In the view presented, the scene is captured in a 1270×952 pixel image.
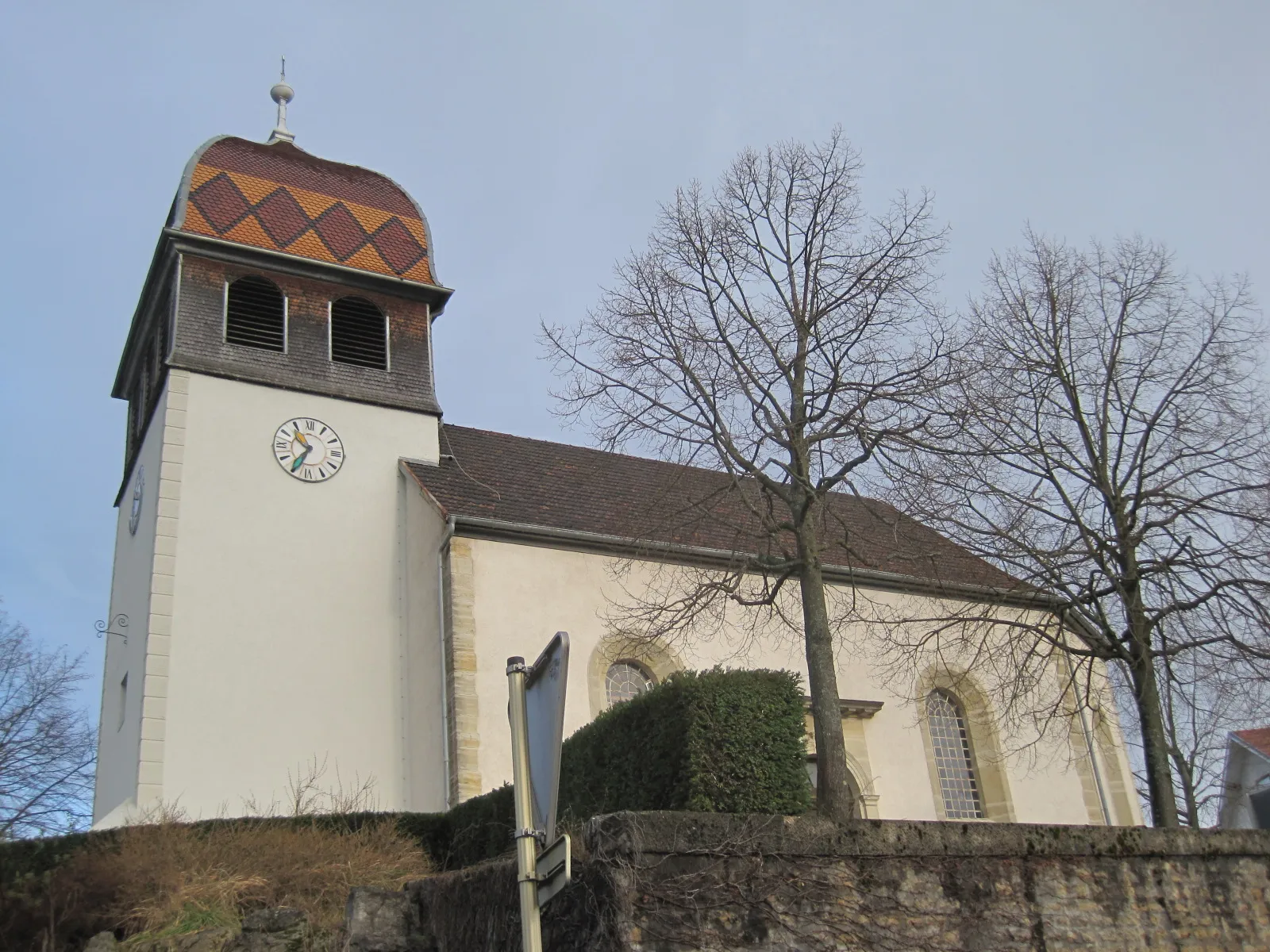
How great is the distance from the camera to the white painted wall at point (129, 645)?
16.0m

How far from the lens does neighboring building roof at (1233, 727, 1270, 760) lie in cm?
3712

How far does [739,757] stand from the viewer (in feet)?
28.6

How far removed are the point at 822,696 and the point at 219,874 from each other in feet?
16.7

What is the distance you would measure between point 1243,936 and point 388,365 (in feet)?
48.1

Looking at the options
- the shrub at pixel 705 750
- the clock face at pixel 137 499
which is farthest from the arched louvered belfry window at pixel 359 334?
the shrub at pixel 705 750

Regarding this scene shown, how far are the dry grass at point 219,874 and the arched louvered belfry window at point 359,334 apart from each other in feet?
31.5

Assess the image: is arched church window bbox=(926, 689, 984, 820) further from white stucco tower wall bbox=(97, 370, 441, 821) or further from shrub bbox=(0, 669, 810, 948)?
shrub bbox=(0, 669, 810, 948)

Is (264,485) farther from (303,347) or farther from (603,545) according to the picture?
(603,545)

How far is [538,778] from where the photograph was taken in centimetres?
Answer: 381

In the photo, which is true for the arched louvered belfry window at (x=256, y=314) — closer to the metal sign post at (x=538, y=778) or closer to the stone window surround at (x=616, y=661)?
the stone window surround at (x=616, y=661)

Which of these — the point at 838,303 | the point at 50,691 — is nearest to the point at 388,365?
the point at 838,303

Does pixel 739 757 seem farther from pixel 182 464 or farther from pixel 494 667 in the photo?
pixel 182 464

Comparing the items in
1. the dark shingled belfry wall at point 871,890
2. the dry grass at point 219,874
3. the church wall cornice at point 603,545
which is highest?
the church wall cornice at point 603,545

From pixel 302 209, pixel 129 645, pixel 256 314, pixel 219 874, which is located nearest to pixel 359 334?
pixel 256 314
